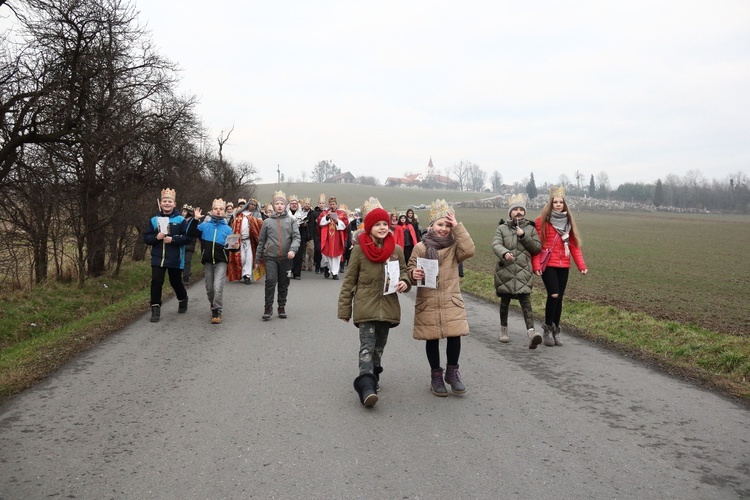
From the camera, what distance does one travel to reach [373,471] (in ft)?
12.8

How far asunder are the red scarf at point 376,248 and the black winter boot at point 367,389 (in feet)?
3.60

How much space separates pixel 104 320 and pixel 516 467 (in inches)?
308

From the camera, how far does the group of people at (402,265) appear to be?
18.4ft

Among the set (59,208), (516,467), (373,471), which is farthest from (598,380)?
(59,208)

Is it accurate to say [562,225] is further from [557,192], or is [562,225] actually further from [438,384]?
[438,384]

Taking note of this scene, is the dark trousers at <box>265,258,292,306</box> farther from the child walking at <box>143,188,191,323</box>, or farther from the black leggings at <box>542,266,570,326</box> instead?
the black leggings at <box>542,266,570,326</box>

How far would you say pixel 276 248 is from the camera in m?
10.0

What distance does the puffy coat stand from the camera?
5602 mm

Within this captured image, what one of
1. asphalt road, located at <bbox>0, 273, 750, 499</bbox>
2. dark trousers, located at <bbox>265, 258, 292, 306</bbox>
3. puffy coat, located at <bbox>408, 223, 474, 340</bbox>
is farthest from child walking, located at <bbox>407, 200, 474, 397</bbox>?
dark trousers, located at <bbox>265, 258, 292, 306</bbox>

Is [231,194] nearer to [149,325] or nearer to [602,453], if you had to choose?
[149,325]

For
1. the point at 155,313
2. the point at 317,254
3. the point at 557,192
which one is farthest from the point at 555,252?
the point at 317,254

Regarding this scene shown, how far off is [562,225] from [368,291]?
370cm

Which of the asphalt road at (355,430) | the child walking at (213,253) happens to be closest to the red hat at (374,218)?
the asphalt road at (355,430)

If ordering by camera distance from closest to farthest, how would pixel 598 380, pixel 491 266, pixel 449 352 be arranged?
1. pixel 449 352
2. pixel 598 380
3. pixel 491 266
